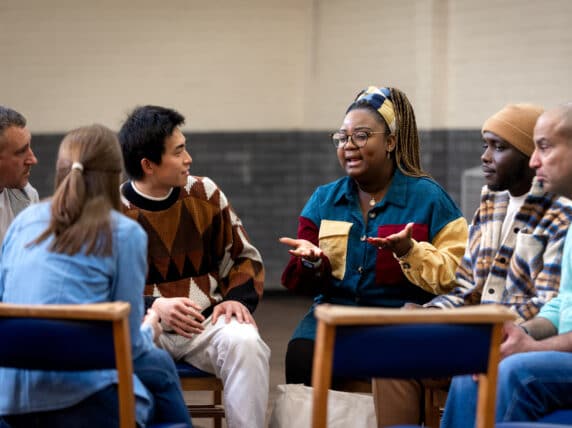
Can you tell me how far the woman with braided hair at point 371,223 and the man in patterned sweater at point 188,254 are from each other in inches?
7.9

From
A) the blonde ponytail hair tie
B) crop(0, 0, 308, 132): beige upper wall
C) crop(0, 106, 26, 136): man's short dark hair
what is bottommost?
the blonde ponytail hair tie

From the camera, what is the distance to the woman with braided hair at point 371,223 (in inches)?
131

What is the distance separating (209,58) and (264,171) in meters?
1.08

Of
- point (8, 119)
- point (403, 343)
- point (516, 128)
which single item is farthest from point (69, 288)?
point (516, 128)

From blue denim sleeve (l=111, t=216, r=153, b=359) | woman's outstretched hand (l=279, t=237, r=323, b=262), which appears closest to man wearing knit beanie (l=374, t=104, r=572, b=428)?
woman's outstretched hand (l=279, t=237, r=323, b=262)

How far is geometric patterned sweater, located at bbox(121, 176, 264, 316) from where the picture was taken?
11.0 ft

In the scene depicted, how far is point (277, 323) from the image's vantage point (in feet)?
22.8

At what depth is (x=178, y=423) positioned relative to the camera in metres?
2.49

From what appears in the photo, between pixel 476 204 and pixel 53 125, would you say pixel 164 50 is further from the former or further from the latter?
Answer: pixel 476 204

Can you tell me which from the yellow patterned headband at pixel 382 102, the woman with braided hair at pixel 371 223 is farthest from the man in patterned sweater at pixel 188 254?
the yellow patterned headband at pixel 382 102

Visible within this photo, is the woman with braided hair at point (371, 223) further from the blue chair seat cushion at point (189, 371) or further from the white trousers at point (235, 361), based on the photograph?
the blue chair seat cushion at point (189, 371)

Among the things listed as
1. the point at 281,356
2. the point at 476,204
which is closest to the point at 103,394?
the point at 281,356

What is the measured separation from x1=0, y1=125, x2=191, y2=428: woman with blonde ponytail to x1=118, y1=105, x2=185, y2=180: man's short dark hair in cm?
88

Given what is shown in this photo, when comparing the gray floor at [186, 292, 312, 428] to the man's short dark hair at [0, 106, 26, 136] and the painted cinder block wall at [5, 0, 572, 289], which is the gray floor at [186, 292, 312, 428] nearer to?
the painted cinder block wall at [5, 0, 572, 289]
